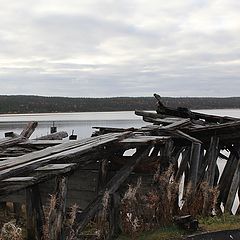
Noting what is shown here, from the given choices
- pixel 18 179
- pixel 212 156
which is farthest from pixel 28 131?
pixel 18 179

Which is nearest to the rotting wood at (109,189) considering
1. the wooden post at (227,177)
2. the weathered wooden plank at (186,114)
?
the wooden post at (227,177)

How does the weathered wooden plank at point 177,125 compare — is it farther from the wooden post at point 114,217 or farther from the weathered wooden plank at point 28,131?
the weathered wooden plank at point 28,131

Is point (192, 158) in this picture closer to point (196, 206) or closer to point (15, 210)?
point (196, 206)

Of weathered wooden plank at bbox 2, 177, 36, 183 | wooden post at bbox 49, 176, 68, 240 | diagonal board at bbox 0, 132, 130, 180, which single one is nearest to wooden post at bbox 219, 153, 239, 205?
diagonal board at bbox 0, 132, 130, 180

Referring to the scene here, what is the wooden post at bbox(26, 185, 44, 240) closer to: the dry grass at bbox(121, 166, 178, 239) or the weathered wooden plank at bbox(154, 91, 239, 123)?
the dry grass at bbox(121, 166, 178, 239)

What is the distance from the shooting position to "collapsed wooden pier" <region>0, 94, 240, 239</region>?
17.5 feet

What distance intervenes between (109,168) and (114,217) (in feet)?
4.19

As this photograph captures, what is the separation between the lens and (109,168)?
26.5ft

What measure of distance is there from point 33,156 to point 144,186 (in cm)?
281

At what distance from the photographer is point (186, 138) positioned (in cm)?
841

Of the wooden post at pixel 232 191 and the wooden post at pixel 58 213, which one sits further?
the wooden post at pixel 232 191

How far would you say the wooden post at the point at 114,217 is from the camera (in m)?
6.82

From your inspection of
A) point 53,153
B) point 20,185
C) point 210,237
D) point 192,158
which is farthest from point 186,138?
point 20,185

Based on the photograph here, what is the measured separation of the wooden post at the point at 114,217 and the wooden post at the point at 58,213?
1.41 metres
